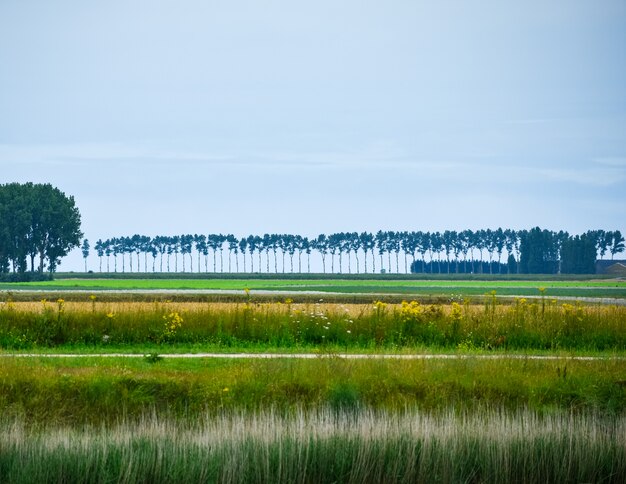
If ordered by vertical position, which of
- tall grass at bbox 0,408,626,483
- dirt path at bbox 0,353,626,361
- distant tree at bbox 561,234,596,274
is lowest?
tall grass at bbox 0,408,626,483

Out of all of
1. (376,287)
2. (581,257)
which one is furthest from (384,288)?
(581,257)

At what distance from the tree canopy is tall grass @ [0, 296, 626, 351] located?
108 m

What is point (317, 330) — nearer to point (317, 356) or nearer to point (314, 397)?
point (317, 356)

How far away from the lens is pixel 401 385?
18.5 meters

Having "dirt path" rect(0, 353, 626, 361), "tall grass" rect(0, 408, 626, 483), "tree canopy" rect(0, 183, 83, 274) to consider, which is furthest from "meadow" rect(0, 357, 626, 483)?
"tree canopy" rect(0, 183, 83, 274)

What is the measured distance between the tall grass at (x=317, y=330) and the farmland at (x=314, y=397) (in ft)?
0.19

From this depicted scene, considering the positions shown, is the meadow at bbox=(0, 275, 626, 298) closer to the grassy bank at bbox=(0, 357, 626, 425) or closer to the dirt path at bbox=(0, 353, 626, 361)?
the dirt path at bbox=(0, 353, 626, 361)

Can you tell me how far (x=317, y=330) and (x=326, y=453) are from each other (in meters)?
13.0

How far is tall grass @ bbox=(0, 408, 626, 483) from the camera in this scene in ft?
43.2

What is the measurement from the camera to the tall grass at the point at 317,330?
2616 centimetres

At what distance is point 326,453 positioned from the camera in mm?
13672

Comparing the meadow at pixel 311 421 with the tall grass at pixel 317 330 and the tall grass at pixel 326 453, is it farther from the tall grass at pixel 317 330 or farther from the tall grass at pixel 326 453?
the tall grass at pixel 317 330

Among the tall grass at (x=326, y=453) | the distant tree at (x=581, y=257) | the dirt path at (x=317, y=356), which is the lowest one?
the tall grass at (x=326, y=453)

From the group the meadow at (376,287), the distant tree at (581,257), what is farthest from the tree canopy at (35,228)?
the distant tree at (581,257)
